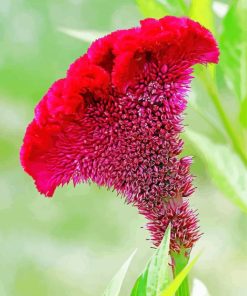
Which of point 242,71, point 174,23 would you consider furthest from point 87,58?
point 242,71

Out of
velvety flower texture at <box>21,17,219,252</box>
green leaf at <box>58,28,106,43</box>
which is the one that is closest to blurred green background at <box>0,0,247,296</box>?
green leaf at <box>58,28,106,43</box>

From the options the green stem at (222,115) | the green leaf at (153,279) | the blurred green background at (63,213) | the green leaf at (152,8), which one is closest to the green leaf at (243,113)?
the green stem at (222,115)

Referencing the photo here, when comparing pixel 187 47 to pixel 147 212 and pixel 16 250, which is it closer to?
pixel 147 212

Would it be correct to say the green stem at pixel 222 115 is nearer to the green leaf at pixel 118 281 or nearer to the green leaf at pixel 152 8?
the green leaf at pixel 152 8

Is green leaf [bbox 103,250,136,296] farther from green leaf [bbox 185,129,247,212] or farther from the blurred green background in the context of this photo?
the blurred green background

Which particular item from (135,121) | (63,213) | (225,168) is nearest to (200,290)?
(225,168)

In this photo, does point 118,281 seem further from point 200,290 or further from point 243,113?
point 243,113
